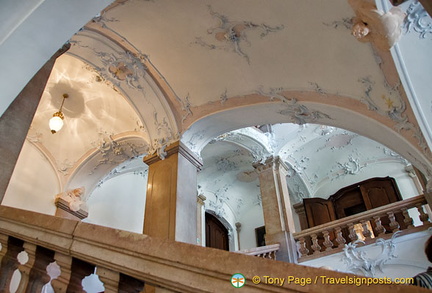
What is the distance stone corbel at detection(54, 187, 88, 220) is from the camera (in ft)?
27.9

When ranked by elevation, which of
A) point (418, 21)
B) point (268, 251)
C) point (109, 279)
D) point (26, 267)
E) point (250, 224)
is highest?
point (250, 224)

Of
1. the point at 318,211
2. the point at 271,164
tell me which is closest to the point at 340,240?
the point at 271,164

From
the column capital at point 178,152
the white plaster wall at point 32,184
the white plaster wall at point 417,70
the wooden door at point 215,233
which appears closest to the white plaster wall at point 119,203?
the white plaster wall at point 32,184

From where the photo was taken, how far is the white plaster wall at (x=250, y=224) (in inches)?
505

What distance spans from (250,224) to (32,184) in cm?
811

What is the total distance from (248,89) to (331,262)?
13.3 ft

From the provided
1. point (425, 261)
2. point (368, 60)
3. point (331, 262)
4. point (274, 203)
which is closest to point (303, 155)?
point (274, 203)

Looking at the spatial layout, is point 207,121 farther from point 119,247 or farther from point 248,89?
point 119,247

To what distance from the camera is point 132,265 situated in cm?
134

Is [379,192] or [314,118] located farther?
[379,192]

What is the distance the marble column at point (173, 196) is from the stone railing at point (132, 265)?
361 cm

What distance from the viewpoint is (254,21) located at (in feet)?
16.4

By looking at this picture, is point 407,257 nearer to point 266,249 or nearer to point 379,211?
point 379,211

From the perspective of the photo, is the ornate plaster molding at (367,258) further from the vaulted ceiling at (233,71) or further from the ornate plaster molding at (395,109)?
the ornate plaster molding at (395,109)
